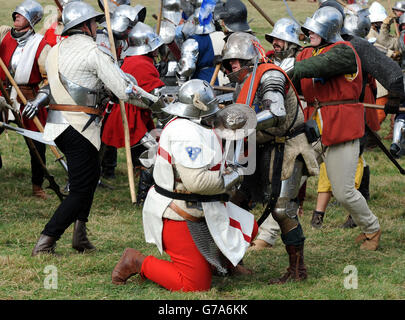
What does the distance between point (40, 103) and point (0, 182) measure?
107 inches

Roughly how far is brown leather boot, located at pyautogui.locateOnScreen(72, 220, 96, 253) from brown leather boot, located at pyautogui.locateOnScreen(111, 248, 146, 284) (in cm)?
80

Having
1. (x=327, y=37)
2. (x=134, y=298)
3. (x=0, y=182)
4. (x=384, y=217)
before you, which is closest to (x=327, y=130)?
(x=327, y=37)

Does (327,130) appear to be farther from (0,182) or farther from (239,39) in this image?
(0,182)

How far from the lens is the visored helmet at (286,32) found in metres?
5.99

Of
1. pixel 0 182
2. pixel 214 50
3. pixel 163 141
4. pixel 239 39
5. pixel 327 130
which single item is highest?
pixel 239 39

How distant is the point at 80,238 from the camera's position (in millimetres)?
5293

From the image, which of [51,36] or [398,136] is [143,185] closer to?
[51,36]

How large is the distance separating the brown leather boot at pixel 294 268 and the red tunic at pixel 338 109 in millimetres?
1102

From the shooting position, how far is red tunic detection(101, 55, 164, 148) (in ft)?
22.1

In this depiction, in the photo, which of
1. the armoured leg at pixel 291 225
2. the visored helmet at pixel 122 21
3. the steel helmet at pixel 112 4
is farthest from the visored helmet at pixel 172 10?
the armoured leg at pixel 291 225

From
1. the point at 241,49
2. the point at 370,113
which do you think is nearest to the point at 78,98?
the point at 241,49

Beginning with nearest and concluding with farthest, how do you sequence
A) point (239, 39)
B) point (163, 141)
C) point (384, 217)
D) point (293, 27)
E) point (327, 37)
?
point (163, 141) < point (239, 39) < point (327, 37) < point (293, 27) < point (384, 217)

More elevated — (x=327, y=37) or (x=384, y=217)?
(x=327, y=37)
